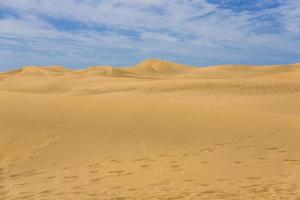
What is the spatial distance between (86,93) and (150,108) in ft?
58.7

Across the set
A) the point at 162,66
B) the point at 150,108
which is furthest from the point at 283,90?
the point at 162,66

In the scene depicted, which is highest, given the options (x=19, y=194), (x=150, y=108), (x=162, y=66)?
(x=162, y=66)

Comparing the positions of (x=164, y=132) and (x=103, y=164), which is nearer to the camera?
(x=103, y=164)

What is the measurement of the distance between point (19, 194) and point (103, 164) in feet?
5.55

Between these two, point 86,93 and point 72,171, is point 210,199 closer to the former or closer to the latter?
point 72,171

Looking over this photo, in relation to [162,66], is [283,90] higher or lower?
lower

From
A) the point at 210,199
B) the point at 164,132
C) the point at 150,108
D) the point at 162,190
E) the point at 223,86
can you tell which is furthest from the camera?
the point at 223,86

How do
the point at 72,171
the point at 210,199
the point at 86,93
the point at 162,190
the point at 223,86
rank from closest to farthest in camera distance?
the point at 210,199 < the point at 162,190 < the point at 72,171 < the point at 223,86 < the point at 86,93

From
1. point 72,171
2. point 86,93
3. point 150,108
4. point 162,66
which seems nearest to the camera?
point 72,171

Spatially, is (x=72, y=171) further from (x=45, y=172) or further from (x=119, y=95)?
(x=119, y=95)

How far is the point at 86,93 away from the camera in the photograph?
92.9ft

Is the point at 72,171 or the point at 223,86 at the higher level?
the point at 223,86

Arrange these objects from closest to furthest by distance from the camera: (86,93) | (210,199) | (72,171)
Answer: (210,199) < (72,171) < (86,93)

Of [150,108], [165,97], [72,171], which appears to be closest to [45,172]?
[72,171]
